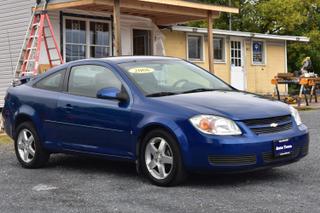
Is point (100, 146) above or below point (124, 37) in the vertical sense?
below

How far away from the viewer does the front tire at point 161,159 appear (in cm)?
612

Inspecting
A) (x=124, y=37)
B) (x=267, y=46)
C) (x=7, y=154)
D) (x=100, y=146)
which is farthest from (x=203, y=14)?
(x=100, y=146)

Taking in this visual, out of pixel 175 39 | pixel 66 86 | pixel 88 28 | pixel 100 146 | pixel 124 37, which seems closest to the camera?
pixel 100 146

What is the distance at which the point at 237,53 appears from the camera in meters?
25.3

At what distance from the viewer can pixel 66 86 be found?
25.2 ft

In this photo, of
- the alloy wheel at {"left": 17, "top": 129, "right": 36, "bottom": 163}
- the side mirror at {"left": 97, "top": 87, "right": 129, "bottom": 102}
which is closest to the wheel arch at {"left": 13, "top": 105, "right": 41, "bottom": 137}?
the alloy wheel at {"left": 17, "top": 129, "right": 36, "bottom": 163}

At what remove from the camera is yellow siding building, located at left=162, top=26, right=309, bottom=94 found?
22500 millimetres

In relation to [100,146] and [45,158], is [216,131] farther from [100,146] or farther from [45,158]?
[45,158]

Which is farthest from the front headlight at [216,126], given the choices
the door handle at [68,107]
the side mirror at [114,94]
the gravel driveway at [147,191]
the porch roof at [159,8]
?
the porch roof at [159,8]

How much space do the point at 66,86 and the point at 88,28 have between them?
1133 centimetres

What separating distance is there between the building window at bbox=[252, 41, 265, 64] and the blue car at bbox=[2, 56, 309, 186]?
18.7 m

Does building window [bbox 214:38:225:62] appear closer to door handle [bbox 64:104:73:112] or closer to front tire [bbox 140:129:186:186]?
door handle [bbox 64:104:73:112]

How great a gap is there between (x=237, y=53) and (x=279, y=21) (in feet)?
37.1

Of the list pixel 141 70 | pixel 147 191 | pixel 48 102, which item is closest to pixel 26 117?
pixel 48 102
